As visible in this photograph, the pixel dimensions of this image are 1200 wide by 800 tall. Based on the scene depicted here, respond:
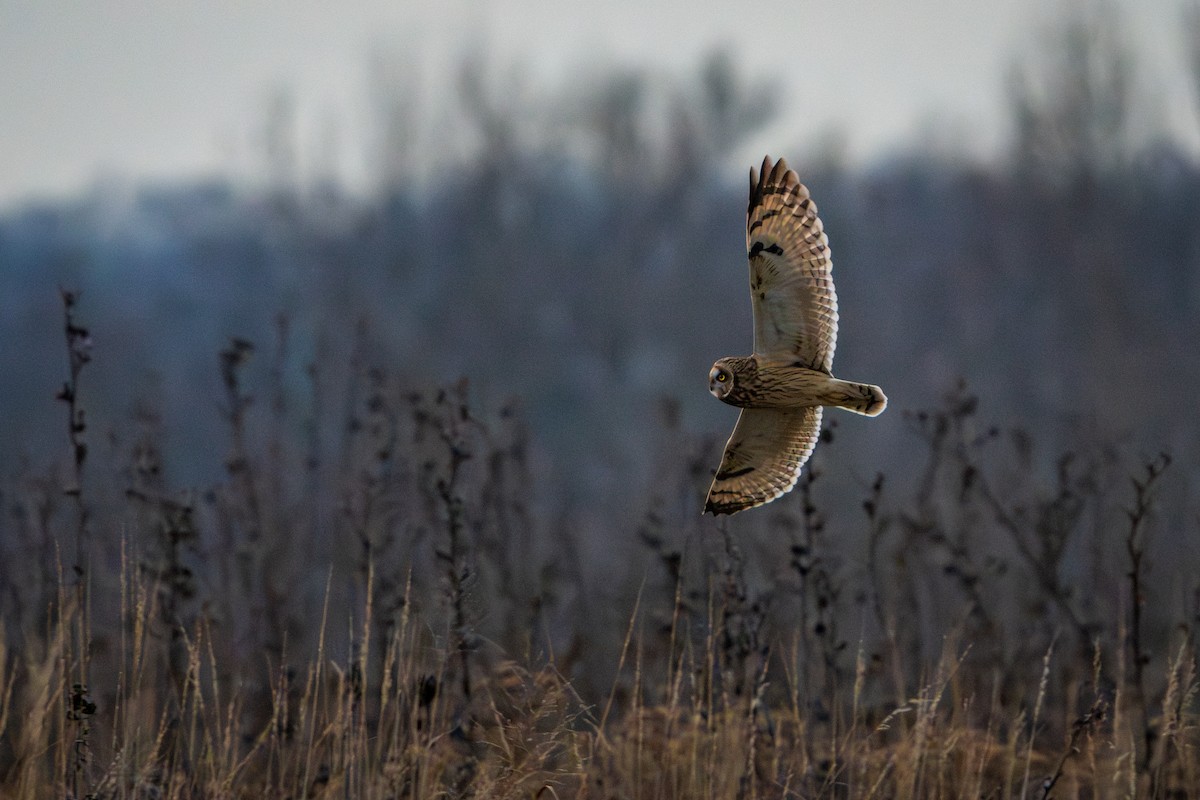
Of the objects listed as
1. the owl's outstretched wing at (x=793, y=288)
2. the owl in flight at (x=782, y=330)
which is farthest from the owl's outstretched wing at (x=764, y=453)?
the owl's outstretched wing at (x=793, y=288)

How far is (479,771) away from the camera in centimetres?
353

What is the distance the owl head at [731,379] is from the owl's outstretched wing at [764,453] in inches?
7.4

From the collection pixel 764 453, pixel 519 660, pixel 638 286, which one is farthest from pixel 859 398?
pixel 638 286

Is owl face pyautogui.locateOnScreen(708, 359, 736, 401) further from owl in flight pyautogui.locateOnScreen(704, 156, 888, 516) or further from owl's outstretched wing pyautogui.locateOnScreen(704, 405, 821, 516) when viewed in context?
owl's outstretched wing pyautogui.locateOnScreen(704, 405, 821, 516)

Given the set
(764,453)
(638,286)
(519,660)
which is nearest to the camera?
(764,453)

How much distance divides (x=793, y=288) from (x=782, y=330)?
5.8 inches

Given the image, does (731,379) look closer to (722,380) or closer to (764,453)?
(722,380)

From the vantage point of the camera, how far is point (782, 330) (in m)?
4.27

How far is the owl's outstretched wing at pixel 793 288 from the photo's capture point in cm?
425

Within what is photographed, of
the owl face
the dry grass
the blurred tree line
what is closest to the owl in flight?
the owl face

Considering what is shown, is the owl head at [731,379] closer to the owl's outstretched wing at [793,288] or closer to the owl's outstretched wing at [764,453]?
the owl's outstretched wing at [793,288]

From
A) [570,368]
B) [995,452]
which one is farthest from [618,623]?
[570,368]

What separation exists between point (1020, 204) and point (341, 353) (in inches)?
684

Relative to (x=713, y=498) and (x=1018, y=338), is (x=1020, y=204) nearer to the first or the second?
(x=1018, y=338)
